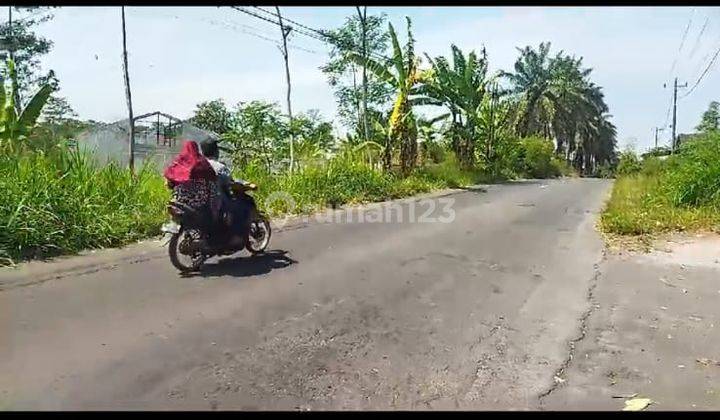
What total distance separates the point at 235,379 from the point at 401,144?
58.5 ft

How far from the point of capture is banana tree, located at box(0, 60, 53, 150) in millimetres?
10180

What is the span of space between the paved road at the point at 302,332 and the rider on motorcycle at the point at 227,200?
49cm

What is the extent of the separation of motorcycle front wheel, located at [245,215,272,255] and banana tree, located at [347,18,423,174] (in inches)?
515

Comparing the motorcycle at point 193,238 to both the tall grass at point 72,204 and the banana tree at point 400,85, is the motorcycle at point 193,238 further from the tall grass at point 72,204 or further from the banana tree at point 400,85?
the banana tree at point 400,85

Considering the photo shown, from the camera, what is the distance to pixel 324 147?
19.9 metres

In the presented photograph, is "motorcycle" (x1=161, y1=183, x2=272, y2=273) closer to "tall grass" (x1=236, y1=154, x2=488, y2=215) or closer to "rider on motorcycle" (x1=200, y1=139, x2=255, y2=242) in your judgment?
"rider on motorcycle" (x1=200, y1=139, x2=255, y2=242)

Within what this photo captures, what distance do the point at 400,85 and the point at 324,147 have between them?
141 inches

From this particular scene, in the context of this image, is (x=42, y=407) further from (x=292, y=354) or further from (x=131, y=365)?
(x=292, y=354)

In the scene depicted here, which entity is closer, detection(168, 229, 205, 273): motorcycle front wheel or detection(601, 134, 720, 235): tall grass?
detection(168, 229, 205, 273): motorcycle front wheel

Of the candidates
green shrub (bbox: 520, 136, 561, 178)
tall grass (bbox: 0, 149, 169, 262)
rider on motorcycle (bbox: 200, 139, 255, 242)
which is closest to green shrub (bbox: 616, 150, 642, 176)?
green shrub (bbox: 520, 136, 561, 178)

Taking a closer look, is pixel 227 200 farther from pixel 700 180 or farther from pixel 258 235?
pixel 700 180

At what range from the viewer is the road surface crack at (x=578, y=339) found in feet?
13.8

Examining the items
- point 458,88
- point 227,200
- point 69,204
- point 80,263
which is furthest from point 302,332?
point 458,88
